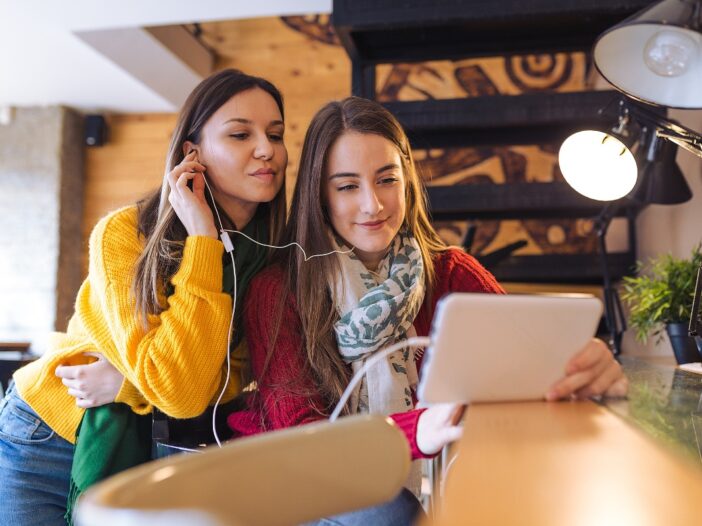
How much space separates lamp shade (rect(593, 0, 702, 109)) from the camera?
1.24m

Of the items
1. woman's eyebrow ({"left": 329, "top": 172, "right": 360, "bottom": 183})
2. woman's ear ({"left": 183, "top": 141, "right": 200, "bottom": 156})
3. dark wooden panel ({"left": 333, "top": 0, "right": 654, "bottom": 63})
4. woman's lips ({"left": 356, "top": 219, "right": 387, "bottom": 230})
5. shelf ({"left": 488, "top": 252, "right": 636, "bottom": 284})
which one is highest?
dark wooden panel ({"left": 333, "top": 0, "right": 654, "bottom": 63})

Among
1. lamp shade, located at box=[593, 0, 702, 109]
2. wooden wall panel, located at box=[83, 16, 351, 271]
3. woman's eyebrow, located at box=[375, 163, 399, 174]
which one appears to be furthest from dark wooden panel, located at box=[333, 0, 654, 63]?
wooden wall panel, located at box=[83, 16, 351, 271]

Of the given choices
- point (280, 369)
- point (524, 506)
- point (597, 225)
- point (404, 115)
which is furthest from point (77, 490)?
point (597, 225)

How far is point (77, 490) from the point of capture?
151cm

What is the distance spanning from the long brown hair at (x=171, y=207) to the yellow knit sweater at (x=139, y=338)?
0.03 meters

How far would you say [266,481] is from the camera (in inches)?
21.2

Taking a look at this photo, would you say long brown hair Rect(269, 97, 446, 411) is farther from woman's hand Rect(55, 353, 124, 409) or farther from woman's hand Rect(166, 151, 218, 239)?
woman's hand Rect(55, 353, 124, 409)

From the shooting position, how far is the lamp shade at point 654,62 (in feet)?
4.06

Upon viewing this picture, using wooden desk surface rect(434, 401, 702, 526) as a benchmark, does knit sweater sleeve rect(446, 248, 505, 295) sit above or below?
above

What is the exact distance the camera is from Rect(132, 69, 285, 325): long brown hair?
1519mm

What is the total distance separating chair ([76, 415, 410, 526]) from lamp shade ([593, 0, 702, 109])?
34.0 inches

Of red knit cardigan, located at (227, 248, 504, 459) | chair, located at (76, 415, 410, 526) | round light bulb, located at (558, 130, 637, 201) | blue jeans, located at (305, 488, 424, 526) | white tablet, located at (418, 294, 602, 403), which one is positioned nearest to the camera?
chair, located at (76, 415, 410, 526)

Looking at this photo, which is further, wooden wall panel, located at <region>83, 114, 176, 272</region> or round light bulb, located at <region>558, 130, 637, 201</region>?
wooden wall panel, located at <region>83, 114, 176, 272</region>

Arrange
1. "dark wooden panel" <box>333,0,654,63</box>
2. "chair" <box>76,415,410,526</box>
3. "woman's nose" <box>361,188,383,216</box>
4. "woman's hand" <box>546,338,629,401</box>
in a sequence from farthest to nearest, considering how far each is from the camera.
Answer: "dark wooden panel" <box>333,0,654,63</box>
"woman's nose" <box>361,188,383,216</box>
"woman's hand" <box>546,338,629,401</box>
"chair" <box>76,415,410,526</box>
